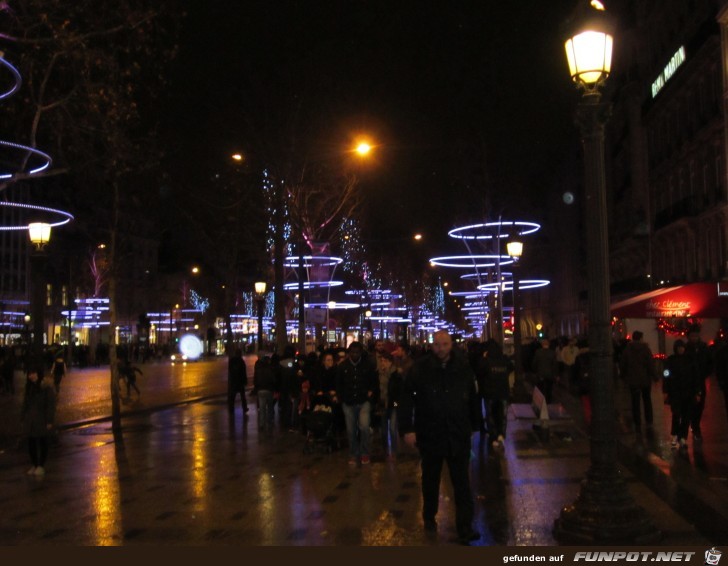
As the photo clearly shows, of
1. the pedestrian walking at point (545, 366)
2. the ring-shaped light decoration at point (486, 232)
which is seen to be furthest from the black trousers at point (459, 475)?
the ring-shaped light decoration at point (486, 232)

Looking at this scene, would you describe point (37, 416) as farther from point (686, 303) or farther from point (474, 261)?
point (474, 261)

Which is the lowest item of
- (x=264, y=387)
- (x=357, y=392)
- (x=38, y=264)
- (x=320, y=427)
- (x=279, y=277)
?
(x=320, y=427)

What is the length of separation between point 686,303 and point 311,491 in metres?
15.0

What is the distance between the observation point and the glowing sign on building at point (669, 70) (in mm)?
46281

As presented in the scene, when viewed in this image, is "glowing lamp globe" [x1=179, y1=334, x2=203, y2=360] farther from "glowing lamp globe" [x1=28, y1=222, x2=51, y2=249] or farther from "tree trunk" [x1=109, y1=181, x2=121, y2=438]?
"glowing lamp globe" [x1=28, y1=222, x2=51, y2=249]

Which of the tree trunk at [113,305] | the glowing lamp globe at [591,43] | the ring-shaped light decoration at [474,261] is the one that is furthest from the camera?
the ring-shaped light decoration at [474,261]

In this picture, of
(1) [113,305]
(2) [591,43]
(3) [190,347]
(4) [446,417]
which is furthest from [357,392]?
(3) [190,347]

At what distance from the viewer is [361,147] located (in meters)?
28.5

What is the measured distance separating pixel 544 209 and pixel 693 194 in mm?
66656

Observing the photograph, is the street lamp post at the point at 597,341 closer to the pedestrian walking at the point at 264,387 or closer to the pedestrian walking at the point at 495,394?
the pedestrian walking at the point at 495,394

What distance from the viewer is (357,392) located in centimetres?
1440

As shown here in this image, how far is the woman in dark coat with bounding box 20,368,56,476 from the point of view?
562 inches

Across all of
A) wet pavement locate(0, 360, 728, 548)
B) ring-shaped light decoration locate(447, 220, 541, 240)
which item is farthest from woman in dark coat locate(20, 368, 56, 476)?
ring-shaped light decoration locate(447, 220, 541, 240)

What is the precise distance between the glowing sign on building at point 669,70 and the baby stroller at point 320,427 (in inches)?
1404
